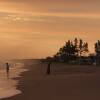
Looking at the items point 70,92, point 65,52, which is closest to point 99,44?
point 65,52

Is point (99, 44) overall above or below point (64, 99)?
above

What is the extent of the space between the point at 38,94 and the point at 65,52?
122768 millimetres

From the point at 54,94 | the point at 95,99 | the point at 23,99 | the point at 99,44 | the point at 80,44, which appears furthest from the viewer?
the point at 80,44

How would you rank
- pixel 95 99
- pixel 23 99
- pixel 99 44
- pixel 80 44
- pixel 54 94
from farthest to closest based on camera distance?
pixel 80 44
pixel 99 44
pixel 54 94
pixel 23 99
pixel 95 99

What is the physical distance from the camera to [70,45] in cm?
14225

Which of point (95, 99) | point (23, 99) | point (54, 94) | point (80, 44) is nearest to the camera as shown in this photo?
point (95, 99)

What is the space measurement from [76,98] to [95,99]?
3.82 ft

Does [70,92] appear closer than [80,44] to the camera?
Yes

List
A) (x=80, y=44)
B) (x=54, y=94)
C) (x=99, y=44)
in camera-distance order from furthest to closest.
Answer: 1. (x=80, y=44)
2. (x=99, y=44)
3. (x=54, y=94)

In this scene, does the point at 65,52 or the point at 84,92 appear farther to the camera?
the point at 65,52

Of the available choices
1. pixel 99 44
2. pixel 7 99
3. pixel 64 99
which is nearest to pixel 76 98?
pixel 64 99

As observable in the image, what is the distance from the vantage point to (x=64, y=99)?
2092 cm

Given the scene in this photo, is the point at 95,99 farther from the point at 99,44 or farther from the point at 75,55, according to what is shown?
the point at 75,55

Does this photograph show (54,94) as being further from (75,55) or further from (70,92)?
(75,55)
